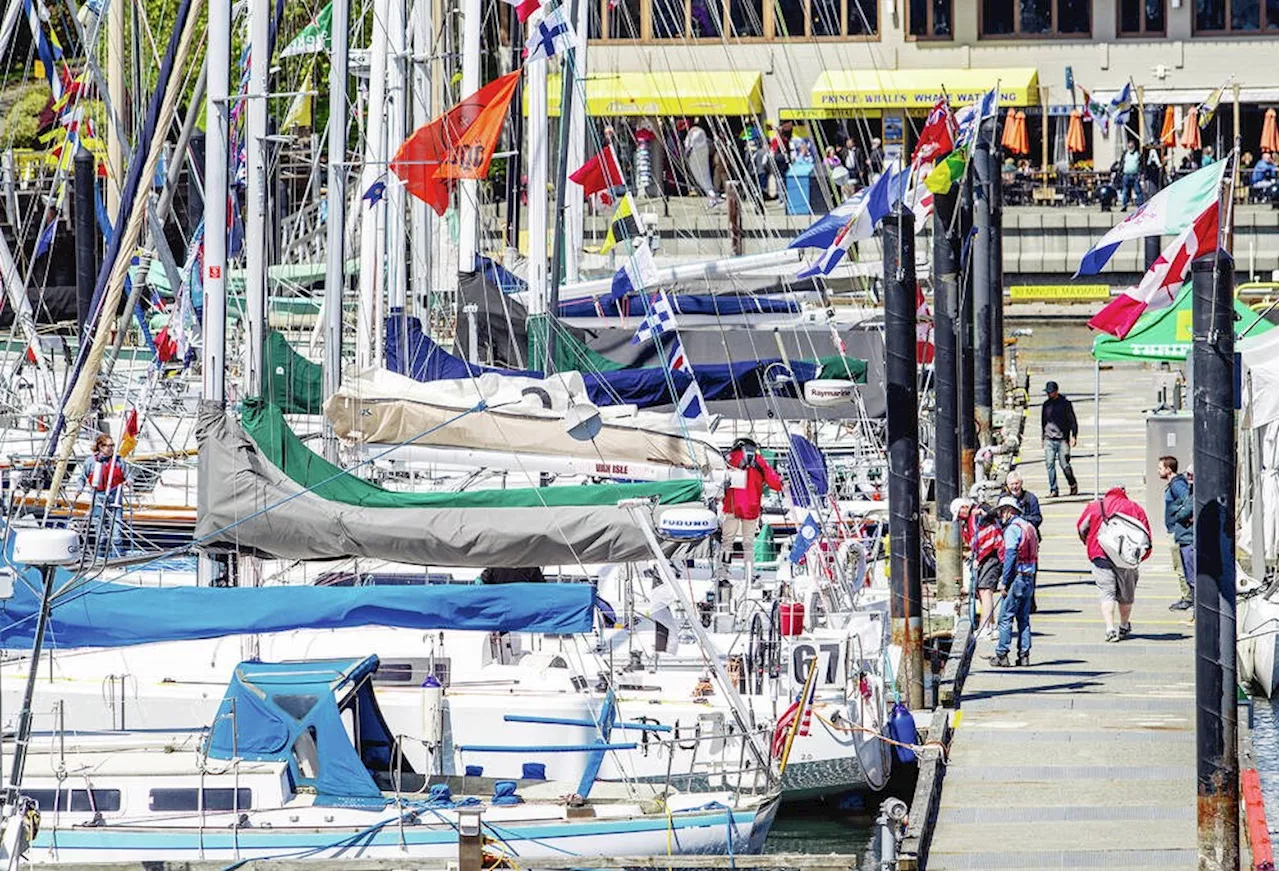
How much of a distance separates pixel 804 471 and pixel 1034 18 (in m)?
34.5

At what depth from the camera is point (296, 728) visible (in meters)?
17.2

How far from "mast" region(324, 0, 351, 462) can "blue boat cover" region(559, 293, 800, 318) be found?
12.5 m

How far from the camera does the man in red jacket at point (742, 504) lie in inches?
850

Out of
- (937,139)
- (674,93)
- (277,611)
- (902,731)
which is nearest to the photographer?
(277,611)

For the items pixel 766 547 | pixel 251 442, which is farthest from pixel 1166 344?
pixel 251 442

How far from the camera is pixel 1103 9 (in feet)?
187

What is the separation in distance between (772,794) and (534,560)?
252 centimetres

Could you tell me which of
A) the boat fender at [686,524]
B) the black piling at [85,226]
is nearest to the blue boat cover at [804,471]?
the boat fender at [686,524]

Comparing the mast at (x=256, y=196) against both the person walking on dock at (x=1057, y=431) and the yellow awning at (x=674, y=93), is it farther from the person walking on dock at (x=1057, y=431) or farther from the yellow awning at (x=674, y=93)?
the yellow awning at (x=674, y=93)

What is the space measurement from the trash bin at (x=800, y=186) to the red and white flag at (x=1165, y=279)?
98.5 feet

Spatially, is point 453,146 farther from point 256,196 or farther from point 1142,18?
point 1142,18

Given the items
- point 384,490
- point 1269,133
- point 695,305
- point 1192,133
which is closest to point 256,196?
point 384,490

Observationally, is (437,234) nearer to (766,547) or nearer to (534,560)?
(766,547)

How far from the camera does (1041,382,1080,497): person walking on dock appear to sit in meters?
29.9
